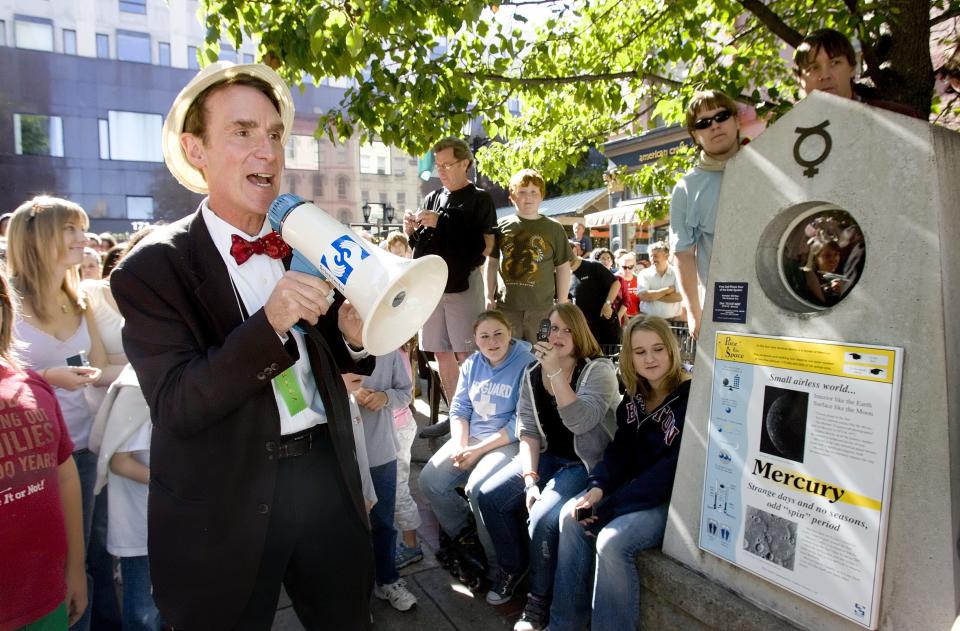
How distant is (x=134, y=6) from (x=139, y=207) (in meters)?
10.8

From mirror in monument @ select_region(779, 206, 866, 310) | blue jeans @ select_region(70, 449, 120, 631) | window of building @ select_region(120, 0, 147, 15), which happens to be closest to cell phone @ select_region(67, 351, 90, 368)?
blue jeans @ select_region(70, 449, 120, 631)

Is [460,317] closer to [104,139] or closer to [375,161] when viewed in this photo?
[104,139]

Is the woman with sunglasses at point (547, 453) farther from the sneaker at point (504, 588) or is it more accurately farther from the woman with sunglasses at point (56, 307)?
the woman with sunglasses at point (56, 307)

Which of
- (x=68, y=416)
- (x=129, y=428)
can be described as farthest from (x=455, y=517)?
(x=68, y=416)

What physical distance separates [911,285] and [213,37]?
3.64 metres

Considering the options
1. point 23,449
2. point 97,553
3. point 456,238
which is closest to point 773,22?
point 456,238

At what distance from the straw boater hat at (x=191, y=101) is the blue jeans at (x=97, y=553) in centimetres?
180

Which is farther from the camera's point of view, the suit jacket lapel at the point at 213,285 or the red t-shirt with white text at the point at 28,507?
the red t-shirt with white text at the point at 28,507

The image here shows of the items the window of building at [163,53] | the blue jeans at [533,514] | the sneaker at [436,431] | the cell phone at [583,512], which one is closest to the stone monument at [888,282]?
the cell phone at [583,512]

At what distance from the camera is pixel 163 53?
99.7 feet

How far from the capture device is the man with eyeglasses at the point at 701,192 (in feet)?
11.0

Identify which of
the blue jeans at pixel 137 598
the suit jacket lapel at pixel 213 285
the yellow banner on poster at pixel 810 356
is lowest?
the blue jeans at pixel 137 598

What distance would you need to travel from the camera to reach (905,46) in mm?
3268

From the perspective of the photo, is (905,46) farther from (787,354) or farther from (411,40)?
(411,40)
